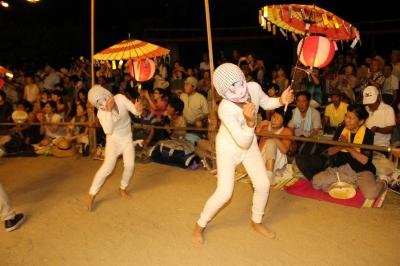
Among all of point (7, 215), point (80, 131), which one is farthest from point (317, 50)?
point (80, 131)

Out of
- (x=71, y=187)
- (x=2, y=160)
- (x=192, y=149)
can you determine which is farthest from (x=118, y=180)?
(x=2, y=160)

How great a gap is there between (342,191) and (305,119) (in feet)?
6.02

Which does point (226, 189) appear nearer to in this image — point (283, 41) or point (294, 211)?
point (294, 211)

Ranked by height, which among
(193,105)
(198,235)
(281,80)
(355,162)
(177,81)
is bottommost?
(198,235)

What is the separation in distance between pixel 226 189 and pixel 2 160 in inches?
227

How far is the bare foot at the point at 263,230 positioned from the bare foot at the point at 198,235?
585mm

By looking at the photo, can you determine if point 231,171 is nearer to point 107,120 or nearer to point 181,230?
point 181,230

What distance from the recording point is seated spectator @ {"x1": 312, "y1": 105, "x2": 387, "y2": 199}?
448cm

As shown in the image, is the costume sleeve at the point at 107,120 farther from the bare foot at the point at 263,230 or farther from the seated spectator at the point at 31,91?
the seated spectator at the point at 31,91

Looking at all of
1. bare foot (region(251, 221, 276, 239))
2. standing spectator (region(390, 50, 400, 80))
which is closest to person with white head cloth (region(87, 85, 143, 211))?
bare foot (region(251, 221, 276, 239))

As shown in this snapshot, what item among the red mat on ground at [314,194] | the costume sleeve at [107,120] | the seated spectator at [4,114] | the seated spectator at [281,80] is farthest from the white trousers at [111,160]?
the seated spectator at [4,114]

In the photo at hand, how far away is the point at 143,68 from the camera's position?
18.4ft

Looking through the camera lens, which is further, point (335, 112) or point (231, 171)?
point (335, 112)

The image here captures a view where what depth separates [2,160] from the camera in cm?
726
